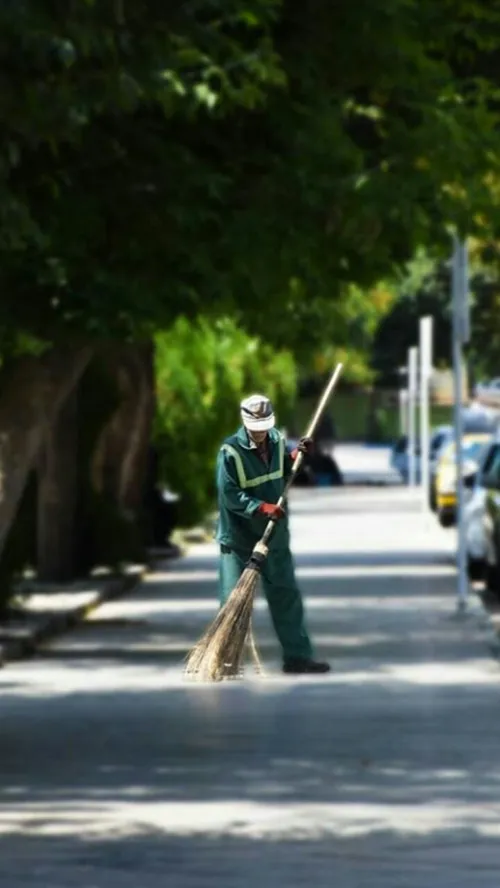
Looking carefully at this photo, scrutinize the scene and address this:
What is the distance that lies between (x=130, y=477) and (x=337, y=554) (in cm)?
542

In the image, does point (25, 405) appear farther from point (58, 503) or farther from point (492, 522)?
point (58, 503)

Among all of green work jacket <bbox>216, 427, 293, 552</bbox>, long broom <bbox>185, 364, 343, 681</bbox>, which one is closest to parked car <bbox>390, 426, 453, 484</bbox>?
long broom <bbox>185, 364, 343, 681</bbox>

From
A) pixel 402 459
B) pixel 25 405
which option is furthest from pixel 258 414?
pixel 402 459

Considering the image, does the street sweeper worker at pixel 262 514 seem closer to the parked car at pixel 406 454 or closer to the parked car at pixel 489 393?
the parked car at pixel 406 454

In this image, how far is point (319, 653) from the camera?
23.9 m

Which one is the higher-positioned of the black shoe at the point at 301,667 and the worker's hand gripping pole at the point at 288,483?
the worker's hand gripping pole at the point at 288,483

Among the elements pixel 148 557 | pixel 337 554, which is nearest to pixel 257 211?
pixel 148 557

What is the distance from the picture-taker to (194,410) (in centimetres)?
5081

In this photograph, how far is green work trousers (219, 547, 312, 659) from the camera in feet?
29.6

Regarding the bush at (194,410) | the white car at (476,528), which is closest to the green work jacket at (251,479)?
the white car at (476,528)

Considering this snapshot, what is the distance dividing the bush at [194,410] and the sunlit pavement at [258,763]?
68.7 feet

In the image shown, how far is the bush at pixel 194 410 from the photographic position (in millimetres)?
50156

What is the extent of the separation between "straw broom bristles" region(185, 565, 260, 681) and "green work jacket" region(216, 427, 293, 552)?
554 mm

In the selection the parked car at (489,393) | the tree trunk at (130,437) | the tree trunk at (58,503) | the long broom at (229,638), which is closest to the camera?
the long broom at (229,638)
